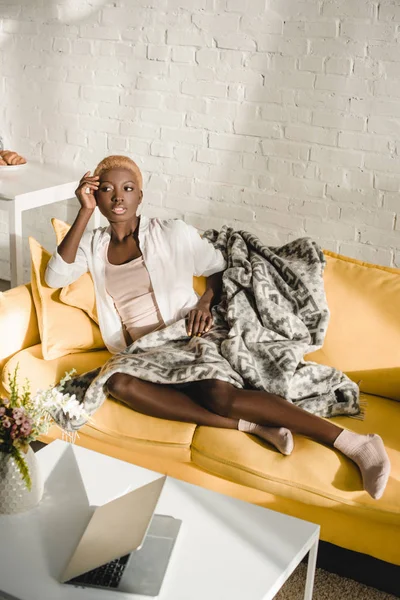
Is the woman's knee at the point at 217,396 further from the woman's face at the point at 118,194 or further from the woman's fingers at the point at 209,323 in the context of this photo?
the woman's face at the point at 118,194

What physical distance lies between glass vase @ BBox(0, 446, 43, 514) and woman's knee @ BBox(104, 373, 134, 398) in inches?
20.5

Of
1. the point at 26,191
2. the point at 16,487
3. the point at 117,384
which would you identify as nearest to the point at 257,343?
the point at 117,384

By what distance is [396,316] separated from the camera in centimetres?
238

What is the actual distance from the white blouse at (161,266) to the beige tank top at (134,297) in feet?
0.08

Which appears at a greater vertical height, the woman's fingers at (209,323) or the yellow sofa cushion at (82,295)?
the yellow sofa cushion at (82,295)

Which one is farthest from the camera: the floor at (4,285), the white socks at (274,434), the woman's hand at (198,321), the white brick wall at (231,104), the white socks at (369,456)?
the floor at (4,285)

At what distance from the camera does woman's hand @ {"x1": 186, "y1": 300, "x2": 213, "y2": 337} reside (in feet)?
8.13

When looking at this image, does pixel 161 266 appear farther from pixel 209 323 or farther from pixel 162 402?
pixel 162 402

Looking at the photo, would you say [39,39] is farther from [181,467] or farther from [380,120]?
[181,467]

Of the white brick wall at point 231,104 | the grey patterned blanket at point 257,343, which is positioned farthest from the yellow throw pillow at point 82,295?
the white brick wall at point 231,104

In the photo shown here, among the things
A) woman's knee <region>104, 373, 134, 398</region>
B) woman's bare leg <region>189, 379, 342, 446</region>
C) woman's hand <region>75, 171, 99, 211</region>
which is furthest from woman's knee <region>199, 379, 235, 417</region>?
woman's hand <region>75, 171, 99, 211</region>

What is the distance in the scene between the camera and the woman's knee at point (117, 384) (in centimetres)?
221

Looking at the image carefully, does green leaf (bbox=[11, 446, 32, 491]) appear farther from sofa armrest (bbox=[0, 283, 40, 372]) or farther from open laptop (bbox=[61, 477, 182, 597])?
sofa armrest (bbox=[0, 283, 40, 372])

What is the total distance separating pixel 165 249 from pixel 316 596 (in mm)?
1244
